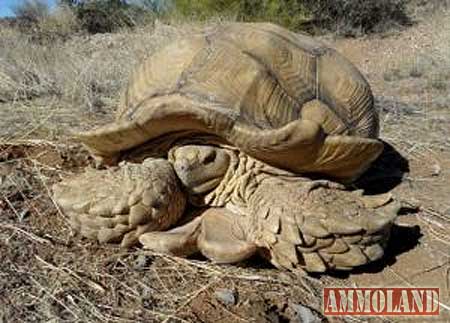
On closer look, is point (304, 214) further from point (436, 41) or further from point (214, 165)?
point (436, 41)

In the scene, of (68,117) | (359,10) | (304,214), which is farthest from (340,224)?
(359,10)

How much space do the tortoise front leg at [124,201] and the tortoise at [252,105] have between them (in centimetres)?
17

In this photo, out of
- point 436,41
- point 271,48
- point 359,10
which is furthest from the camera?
point 359,10

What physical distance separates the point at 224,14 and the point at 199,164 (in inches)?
355

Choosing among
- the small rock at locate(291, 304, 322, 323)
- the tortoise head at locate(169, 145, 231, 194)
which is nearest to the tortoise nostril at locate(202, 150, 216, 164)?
the tortoise head at locate(169, 145, 231, 194)

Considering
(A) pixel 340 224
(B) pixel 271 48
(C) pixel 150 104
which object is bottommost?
(A) pixel 340 224

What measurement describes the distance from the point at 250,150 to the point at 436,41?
28.3ft

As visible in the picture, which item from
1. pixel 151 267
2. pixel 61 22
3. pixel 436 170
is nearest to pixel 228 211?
pixel 151 267

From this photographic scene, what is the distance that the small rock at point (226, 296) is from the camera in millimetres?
2023

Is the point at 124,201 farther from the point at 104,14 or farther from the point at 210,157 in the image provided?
the point at 104,14

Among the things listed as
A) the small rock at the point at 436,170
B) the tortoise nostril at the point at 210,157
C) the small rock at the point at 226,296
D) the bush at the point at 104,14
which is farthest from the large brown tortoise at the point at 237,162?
the bush at the point at 104,14

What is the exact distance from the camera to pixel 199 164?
2.28 metres

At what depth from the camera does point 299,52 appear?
2.46 metres

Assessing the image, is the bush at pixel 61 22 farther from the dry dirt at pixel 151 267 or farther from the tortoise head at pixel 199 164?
the tortoise head at pixel 199 164
